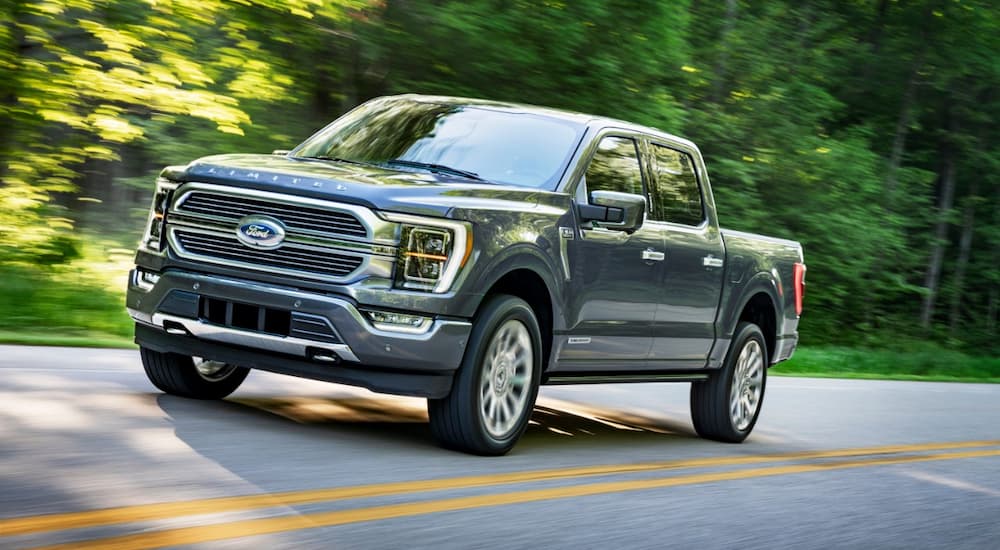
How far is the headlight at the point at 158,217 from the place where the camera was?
23.6ft

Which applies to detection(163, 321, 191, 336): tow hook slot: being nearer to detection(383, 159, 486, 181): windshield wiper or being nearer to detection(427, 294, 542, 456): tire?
detection(427, 294, 542, 456): tire

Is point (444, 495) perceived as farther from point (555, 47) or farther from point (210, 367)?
point (555, 47)

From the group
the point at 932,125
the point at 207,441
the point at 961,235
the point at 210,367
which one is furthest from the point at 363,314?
the point at 961,235

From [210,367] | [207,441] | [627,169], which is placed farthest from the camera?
[627,169]

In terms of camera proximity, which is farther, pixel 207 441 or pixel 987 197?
pixel 987 197

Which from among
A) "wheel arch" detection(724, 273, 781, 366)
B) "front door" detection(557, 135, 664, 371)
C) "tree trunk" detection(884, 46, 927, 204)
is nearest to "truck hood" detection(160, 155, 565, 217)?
"front door" detection(557, 135, 664, 371)

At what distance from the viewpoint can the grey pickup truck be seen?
664 centimetres

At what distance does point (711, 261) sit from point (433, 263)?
3.19m

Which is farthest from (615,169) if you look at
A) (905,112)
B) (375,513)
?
(905,112)

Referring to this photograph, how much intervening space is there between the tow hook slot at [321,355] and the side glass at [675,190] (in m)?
2.81

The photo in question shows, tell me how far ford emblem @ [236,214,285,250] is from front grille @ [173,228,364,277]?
0.11ft

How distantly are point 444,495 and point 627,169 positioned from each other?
3312 millimetres

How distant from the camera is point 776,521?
6.46 m

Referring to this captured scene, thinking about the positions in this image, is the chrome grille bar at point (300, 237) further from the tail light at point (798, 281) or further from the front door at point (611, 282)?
the tail light at point (798, 281)
